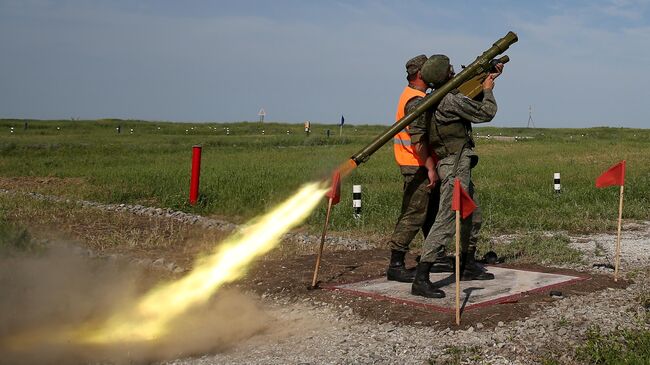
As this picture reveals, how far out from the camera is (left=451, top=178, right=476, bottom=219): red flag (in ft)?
21.1

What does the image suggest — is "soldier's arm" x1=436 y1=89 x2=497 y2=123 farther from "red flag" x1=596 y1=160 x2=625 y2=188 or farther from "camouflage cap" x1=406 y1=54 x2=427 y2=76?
"red flag" x1=596 y1=160 x2=625 y2=188

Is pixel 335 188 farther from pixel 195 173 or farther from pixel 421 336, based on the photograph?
pixel 195 173

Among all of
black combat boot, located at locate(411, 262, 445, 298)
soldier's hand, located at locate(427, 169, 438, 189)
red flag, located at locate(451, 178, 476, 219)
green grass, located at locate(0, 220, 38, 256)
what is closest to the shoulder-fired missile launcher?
soldier's hand, located at locate(427, 169, 438, 189)

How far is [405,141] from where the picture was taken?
26.3ft

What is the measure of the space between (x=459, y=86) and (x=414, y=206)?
1.44 meters

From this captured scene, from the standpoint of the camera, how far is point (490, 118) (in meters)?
7.19

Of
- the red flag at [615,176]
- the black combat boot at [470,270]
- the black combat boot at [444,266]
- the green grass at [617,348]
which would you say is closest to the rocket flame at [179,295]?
the black combat boot at [444,266]

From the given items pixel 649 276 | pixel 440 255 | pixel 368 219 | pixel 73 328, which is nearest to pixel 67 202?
pixel 368 219

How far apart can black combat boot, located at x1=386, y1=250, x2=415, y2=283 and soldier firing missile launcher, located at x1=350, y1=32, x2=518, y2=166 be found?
1195 mm

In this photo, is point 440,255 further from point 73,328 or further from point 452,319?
point 73,328

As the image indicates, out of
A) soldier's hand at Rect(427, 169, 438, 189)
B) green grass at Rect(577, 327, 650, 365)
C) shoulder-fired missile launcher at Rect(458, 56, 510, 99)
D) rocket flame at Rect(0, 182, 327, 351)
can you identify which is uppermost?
shoulder-fired missile launcher at Rect(458, 56, 510, 99)

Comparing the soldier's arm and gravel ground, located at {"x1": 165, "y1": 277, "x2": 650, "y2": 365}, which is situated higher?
the soldier's arm

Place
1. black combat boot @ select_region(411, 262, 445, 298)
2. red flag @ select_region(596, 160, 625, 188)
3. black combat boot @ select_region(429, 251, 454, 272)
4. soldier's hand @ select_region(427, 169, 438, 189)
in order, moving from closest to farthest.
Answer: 1. black combat boot @ select_region(411, 262, 445, 298)
2. soldier's hand @ select_region(427, 169, 438, 189)
3. red flag @ select_region(596, 160, 625, 188)
4. black combat boot @ select_region(429, 251, 454, 272)

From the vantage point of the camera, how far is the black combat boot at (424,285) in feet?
23.8
